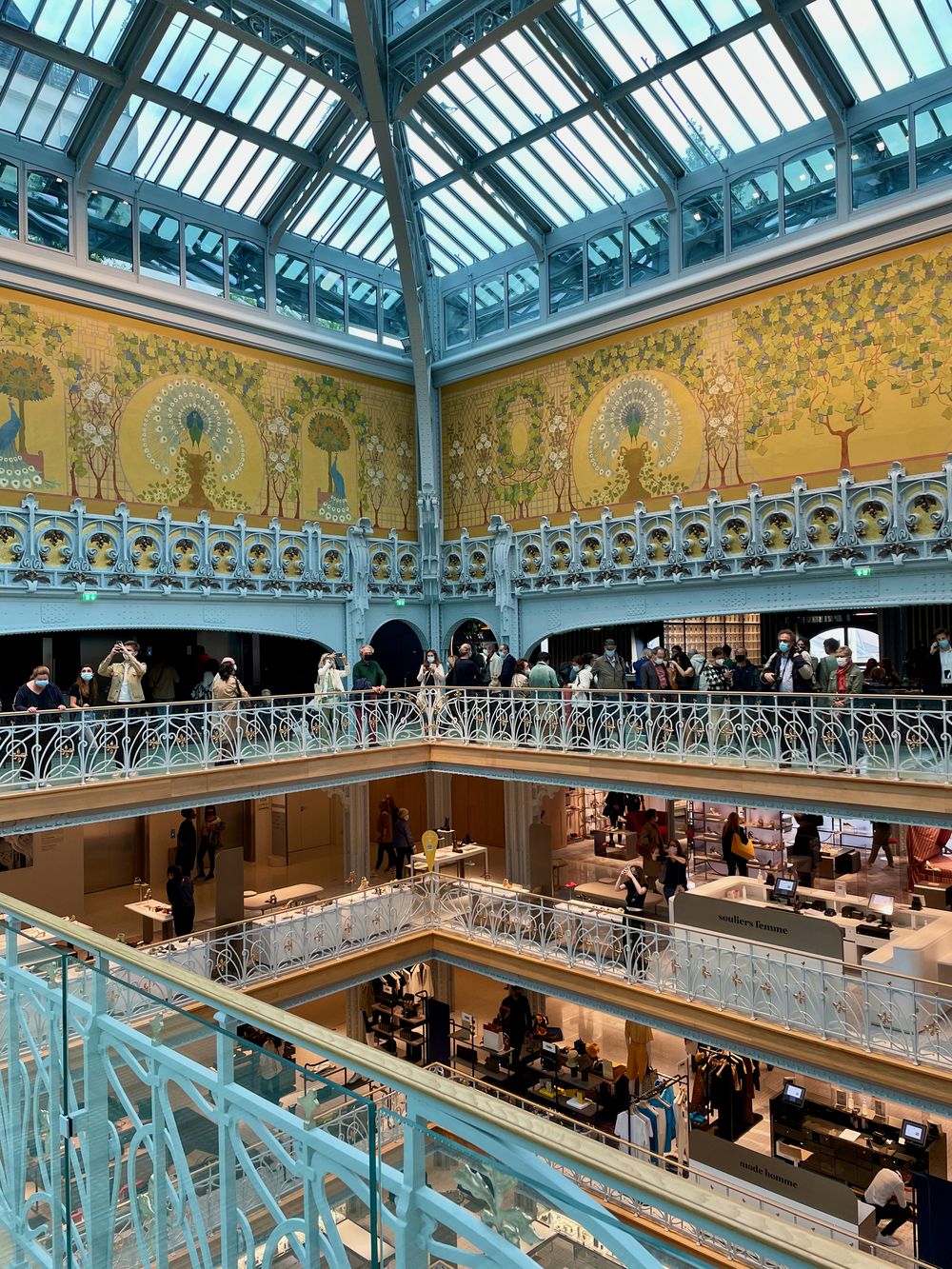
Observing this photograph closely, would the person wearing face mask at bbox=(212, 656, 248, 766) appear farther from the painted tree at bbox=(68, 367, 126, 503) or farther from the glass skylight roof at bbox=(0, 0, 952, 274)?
the glass skylight roof at bbox=(0, 0, 952, 274)

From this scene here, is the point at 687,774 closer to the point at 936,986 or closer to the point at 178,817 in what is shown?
the point at 936,986

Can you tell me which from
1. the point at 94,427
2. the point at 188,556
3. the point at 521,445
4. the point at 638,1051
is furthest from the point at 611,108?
the point at 638,1051

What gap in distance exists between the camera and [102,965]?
2.76 m

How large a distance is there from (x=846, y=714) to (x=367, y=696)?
8.30 meters

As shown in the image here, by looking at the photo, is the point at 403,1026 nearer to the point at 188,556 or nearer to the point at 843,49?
the point at 188,556

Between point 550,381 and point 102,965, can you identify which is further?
point 550,381

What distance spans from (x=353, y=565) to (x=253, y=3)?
36.5ft

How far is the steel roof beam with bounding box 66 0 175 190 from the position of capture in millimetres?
15570

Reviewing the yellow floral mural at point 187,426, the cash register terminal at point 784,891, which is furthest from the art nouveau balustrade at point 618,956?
the yellow floral mural at point 187,426

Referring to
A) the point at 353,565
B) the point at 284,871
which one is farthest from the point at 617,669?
the point at 284,871

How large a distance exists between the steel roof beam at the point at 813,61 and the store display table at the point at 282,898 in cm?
1723

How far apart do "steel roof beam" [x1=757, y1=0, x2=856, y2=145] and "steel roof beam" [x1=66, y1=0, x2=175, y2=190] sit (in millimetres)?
9780

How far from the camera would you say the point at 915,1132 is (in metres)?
12.7

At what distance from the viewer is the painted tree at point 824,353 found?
16.4 m
